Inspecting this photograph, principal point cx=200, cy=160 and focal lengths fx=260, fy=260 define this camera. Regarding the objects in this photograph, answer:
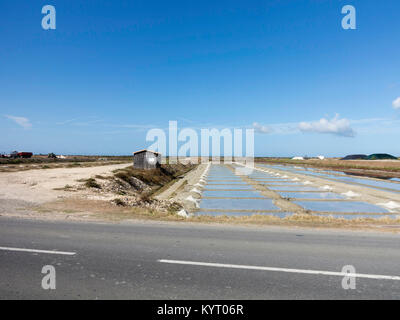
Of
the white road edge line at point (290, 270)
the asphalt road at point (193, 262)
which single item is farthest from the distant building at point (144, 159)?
the white road edge line at point (290, 270)

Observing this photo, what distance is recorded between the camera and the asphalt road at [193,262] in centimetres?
502

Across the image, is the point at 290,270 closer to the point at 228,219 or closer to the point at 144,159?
the point at 228,219

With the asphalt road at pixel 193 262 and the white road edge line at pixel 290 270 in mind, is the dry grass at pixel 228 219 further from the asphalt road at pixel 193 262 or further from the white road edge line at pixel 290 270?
the white road edge line at pixel 290 270

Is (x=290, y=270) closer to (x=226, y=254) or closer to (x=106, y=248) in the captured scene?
(x=226, y=254)

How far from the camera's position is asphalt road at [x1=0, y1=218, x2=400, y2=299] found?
5023 mm

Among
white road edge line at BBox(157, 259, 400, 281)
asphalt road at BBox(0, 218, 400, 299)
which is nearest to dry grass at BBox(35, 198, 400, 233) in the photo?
asphalt road at BBox(0, 218, 400, 299)

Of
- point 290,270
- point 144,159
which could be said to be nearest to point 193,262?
point 290,270

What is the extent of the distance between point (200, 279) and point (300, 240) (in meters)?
4.68

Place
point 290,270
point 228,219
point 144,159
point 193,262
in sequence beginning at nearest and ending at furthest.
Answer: point 290,270 → point 193,262 → point 228,219 → point 144,159

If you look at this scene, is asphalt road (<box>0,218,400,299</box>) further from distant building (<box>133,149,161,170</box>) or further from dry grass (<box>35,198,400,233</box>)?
distant building (<box>133,149,161,170</box>)

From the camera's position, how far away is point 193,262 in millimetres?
6531
